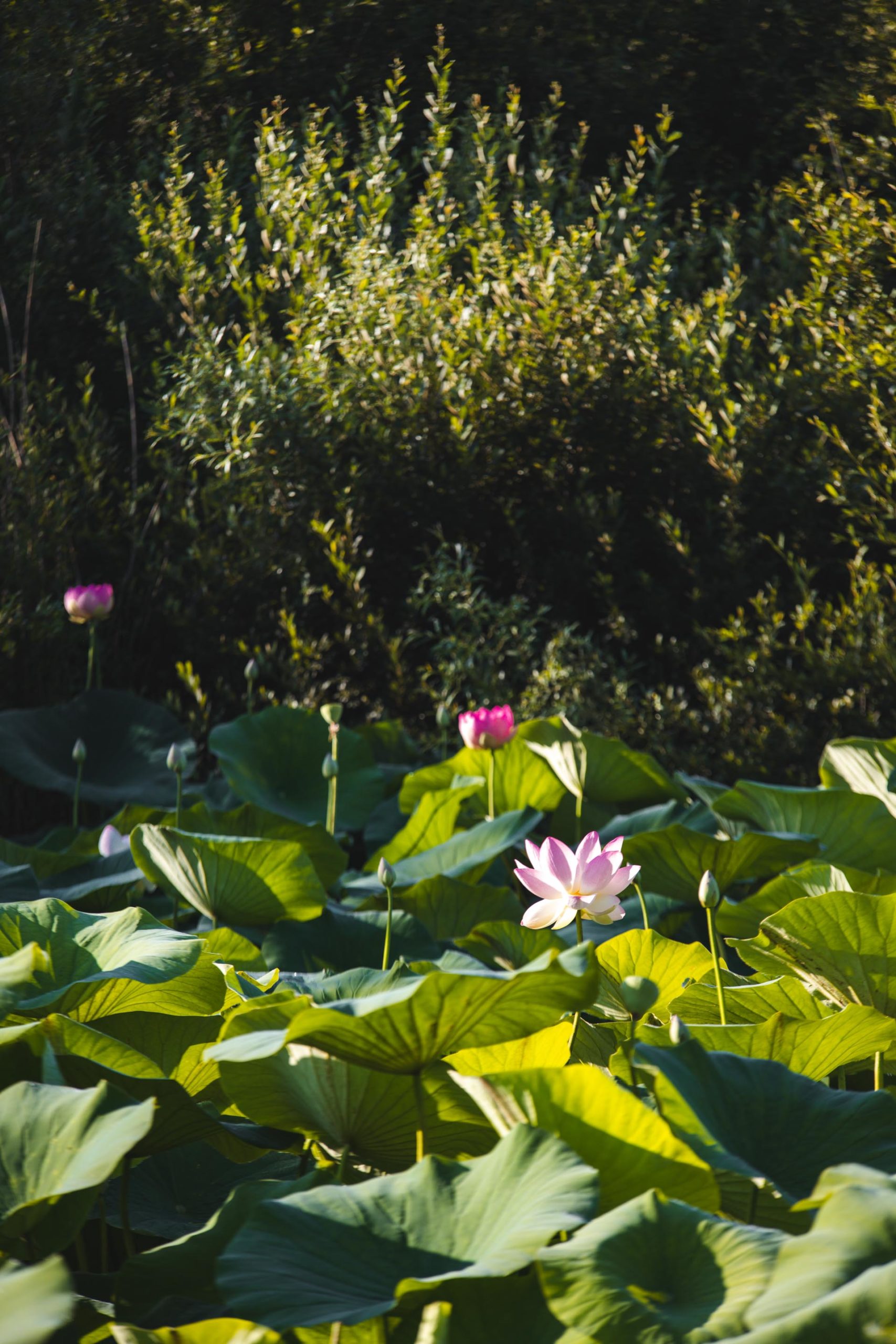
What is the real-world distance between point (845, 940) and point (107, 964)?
71 centimetres

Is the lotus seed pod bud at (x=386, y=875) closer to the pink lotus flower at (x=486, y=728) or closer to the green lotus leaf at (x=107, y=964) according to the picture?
the green lotus leaf at (x=107, y=964)

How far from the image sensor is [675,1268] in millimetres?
638

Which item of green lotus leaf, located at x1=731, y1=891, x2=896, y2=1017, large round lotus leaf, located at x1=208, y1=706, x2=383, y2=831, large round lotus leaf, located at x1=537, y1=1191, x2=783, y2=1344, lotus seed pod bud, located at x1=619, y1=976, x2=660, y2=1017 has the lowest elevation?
large round lotus leaf, located at x1=208, y1=706, x2=383, y2=831

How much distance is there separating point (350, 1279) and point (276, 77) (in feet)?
14.9

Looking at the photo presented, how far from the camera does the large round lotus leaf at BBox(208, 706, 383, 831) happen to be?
2.29 metres

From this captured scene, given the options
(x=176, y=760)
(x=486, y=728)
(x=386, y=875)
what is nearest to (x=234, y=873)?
(x=176, y=760)

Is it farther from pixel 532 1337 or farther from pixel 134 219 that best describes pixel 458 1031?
pixel 134 219

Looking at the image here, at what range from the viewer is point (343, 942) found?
1.49m

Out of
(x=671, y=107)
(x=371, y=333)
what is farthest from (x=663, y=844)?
(x=671, y=107)

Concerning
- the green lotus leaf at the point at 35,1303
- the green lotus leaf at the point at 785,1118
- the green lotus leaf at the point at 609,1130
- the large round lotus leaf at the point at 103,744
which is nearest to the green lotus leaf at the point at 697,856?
the green lotus leaf at the point at 785,1118

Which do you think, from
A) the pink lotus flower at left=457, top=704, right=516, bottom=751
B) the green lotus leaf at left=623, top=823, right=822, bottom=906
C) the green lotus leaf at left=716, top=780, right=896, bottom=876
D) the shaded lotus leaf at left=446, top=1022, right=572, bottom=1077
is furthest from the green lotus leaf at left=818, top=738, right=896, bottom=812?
the shaded lotus leaf at left=446, top=1022, right=572, bottom=1077

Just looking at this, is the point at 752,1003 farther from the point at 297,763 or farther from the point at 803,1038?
the point at 297,763

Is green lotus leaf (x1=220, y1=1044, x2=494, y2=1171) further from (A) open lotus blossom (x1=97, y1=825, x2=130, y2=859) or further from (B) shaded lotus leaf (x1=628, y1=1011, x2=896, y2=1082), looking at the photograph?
(A) open lotus blossom (x1=97, y1=825, x2=130, y2=859)

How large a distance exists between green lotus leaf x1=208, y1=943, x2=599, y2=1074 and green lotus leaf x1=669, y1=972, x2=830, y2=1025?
30cm
